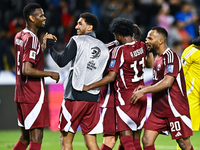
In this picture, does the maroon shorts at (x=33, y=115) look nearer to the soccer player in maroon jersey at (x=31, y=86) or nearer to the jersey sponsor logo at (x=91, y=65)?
the soccer player in maroon jersey at (x=31, y=86)

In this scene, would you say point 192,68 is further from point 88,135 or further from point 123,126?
point 88,135

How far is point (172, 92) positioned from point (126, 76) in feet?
2.14

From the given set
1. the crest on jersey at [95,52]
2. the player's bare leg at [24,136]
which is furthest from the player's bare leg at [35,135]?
the crest on jersey at [95,52]

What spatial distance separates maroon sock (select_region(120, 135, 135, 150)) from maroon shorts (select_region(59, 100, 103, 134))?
346 millimetres

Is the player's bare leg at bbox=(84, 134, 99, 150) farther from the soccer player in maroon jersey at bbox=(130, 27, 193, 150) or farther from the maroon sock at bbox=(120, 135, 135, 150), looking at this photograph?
the soccer player in maroon jersey at bbox=(130, 27, 193, 150)

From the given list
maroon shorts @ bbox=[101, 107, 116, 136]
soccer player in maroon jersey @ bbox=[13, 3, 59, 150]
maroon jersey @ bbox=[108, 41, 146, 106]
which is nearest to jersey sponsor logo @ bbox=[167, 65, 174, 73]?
maroon jersey @ bbox=[108, 41, 146, 106]

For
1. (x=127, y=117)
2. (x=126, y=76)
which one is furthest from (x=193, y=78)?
(x=127, y=117)

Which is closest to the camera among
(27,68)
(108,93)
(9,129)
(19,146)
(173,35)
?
(27,68)

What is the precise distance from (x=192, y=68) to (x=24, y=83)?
257 cm

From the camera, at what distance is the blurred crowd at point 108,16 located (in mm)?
11266

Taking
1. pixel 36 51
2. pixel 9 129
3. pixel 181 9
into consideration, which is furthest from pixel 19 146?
pixel 181 9

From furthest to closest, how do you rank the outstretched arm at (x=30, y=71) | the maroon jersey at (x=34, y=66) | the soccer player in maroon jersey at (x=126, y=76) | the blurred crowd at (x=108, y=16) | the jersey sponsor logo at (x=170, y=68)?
the blurred crowd at (x=108, y=16), the soccer player in maroon jersey at (x=126, y=76), the jersey sponsor logo at (x=170, y=68), the maroon jersey at (x=34, y=66), the outstretched arm at (x=30, y=71)

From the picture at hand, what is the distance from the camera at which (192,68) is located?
5.59 meters

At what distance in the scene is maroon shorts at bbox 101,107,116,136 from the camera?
16.7 feet
